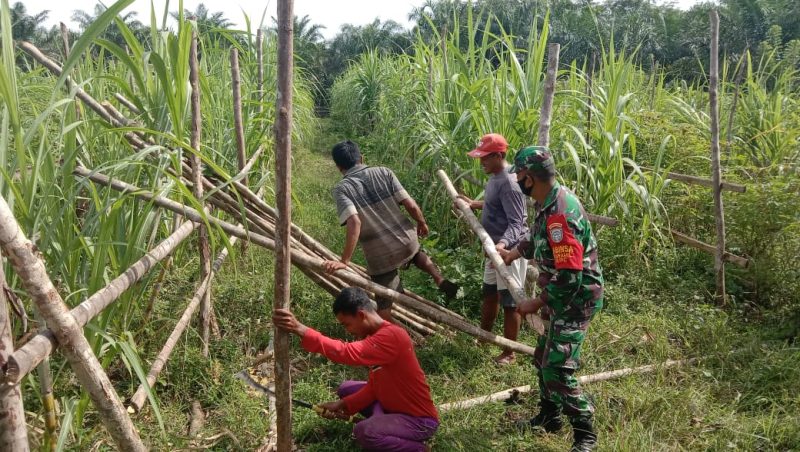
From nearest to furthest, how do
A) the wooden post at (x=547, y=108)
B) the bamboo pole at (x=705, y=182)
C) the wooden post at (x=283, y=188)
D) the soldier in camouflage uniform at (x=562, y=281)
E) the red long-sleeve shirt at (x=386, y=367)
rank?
the wooden post at (x=283, y=188)
the red long-sleeve shirt at (x=386, y=367)
the soldier in camouflage uniform at (x=562, y=281)
the wooden post at (x=547, y=108)
the bamboo pole at (x=705, y=182)

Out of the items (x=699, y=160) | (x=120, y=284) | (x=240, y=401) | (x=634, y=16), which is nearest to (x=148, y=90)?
(x=120, y=284)

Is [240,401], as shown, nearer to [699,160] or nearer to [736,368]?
[736,368]

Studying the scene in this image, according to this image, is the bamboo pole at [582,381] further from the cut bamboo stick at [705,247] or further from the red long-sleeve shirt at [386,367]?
the cut bamboo stick at [705,247]

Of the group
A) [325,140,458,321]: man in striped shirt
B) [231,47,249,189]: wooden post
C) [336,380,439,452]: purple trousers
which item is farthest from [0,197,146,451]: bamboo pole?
[231,47,249,189]: wooden post

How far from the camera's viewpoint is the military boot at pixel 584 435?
2.51 metres

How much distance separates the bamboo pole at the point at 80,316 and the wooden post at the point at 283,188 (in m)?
0.47

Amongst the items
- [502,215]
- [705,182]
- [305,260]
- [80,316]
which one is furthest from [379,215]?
[705,182]

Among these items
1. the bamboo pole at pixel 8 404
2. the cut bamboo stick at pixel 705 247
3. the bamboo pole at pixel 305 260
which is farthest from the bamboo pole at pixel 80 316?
the cut bamboo stick at pixel 705 247

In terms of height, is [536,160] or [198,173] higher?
[536,160]

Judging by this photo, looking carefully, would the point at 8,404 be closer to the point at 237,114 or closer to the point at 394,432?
the point at 394,432

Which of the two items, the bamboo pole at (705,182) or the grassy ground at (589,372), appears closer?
the grassy ground at (589,372)

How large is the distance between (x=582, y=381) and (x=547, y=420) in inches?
17.1

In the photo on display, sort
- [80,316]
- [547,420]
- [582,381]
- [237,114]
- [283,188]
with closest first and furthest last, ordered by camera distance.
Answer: [80,316] → [283,188] → [547,420] → [582,381] → [237,114]

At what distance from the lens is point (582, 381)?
10.1 feet
